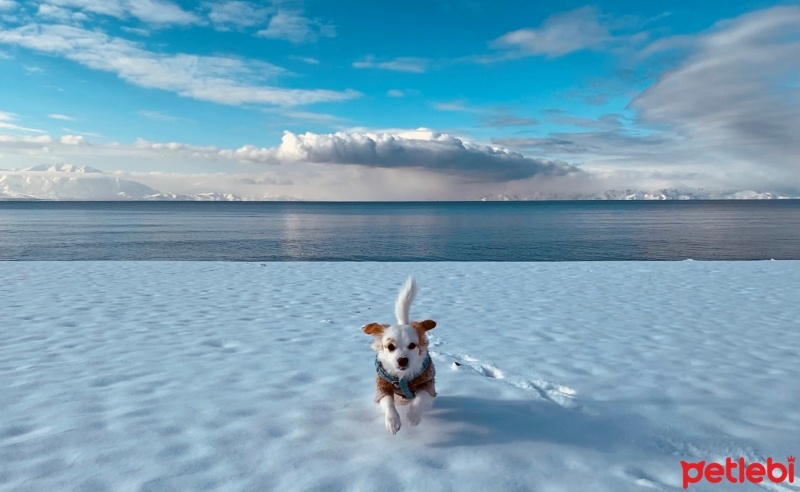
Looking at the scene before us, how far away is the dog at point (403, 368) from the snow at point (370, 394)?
11.7 inches

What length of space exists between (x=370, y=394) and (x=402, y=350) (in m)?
1.60

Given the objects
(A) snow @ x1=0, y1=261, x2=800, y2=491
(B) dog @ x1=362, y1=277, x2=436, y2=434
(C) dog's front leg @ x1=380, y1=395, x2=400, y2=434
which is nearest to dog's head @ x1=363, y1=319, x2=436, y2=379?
(B) dog @ x1=362, y1=277, x2=436, y2=434

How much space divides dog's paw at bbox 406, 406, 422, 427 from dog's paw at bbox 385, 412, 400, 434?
0.13 metres

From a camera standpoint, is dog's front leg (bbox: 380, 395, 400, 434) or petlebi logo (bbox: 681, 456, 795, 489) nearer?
petlebi logo (bbox: 681, 456, 795, 489)

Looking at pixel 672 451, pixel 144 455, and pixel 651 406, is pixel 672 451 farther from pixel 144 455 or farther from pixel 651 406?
pixel 144 455

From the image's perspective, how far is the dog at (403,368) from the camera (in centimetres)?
393

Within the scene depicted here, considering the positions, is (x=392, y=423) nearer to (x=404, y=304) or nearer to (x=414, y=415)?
(x=414, y=415)

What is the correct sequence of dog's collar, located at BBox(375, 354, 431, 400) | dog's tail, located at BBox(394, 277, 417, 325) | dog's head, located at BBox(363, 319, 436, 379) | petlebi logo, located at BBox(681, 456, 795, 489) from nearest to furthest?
1. petlebi logo, located at BBox(681, 456, 795, 489)
2. dog's head, located at BBox(363, 319, 436, 379)
3. dog's collar, located at BBox(375, 354, 431, 400)
4. dog's tail, located at BBox(394, 277, 417, 325)

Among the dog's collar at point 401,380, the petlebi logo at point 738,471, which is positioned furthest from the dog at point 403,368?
the petlebi logo at point 738,471

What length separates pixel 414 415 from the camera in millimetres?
4121

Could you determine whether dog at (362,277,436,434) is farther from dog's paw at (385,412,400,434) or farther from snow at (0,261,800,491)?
snow at (0,261,800,491)

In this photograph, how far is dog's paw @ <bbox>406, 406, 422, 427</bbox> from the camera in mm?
4105

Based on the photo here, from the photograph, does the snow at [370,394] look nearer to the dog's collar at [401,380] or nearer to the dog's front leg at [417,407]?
the dog's front leg at [417,407]

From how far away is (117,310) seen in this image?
32.9ft
